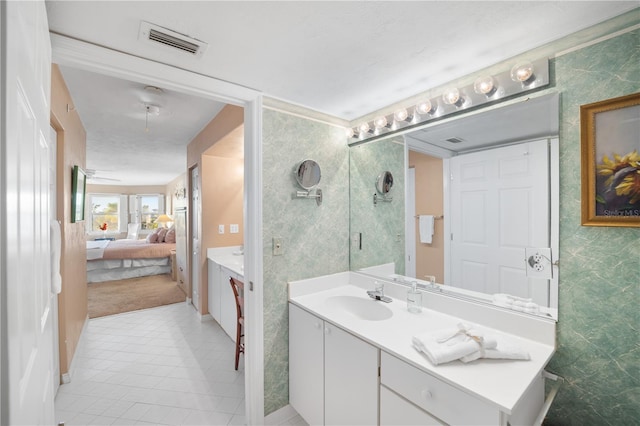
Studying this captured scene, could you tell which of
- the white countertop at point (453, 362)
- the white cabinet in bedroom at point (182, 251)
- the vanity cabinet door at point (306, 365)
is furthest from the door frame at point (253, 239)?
the white cabinet in bedroom at point (182, 251)

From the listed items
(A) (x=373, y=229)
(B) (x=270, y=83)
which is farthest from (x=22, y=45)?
(A) (x=373, y=229)

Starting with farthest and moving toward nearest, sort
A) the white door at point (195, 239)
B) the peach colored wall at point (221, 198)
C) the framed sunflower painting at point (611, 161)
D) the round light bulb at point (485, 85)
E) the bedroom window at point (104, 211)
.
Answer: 1. the bedroom window at point (104, 211)
2. the white door at point (195, 239)
3. the peach colored wall at point (221, 198)
4. the round light bulb at point (485, 85)
5. the framed sunflower painting at point (611, 161)

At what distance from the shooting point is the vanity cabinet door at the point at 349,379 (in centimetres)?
133

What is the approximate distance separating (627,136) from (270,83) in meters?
1.70

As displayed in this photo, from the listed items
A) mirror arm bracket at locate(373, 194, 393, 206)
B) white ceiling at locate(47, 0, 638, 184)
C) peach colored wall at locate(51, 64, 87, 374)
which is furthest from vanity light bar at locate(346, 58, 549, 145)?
peach colored wall at locate(51, 64, 87, 374)

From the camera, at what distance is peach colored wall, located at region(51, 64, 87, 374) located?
6.89ft

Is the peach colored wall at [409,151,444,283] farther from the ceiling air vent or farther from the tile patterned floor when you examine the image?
the tile patterned floor

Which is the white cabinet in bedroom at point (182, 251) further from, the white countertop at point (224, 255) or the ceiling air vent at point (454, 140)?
the ceiling air vent at point (454, 140)

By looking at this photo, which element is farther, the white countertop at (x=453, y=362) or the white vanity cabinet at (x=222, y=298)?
the white vanity cabinet at (x=222, y=298)

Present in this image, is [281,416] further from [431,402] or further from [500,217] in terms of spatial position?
[500,217]

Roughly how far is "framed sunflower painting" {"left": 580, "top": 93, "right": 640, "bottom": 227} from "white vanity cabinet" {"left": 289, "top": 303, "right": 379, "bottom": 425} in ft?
3.67

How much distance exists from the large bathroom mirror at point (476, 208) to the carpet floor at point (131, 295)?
3.84 meters

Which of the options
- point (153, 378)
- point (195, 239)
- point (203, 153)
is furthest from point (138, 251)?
point (153, 378)

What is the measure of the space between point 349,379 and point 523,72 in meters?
1.74
